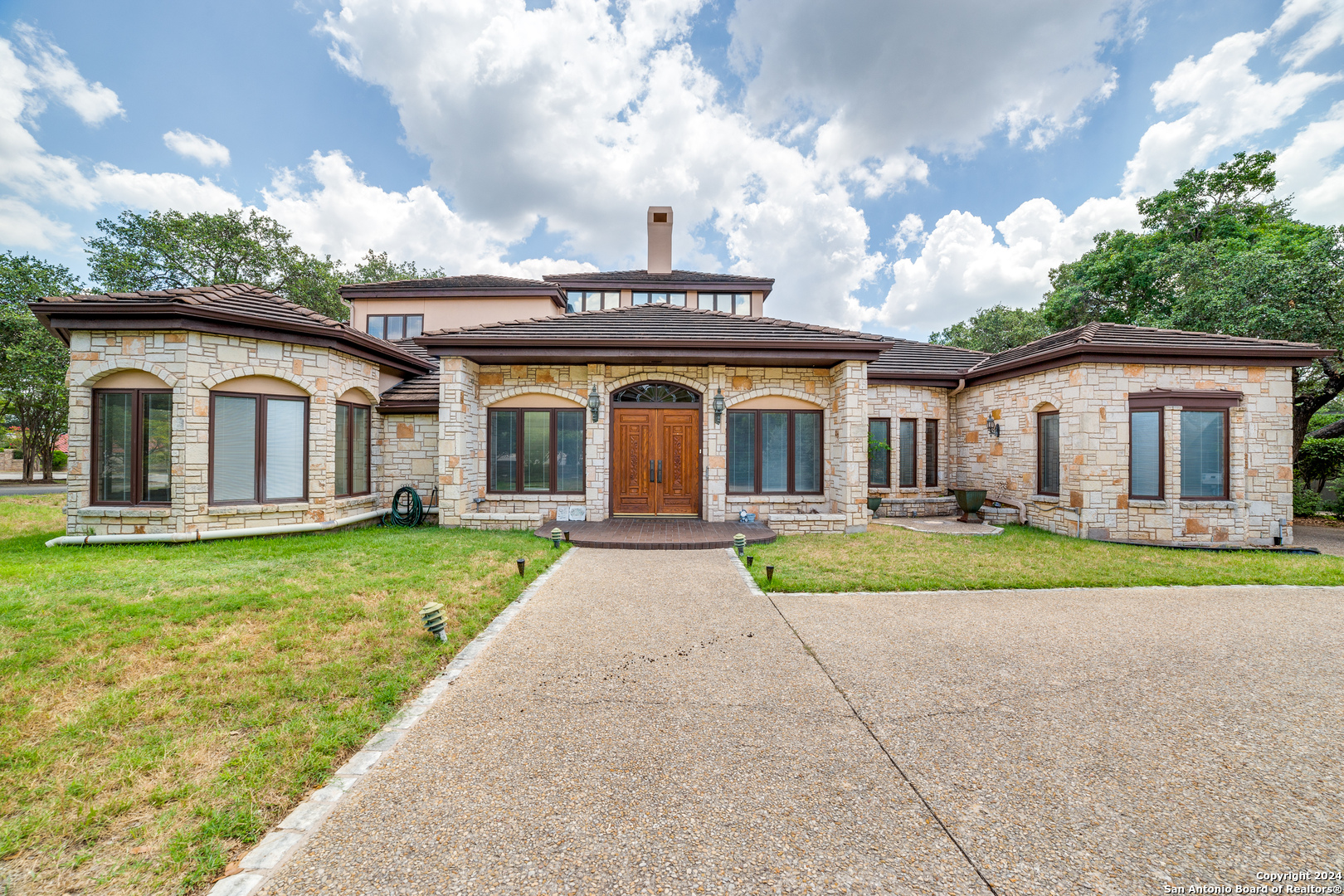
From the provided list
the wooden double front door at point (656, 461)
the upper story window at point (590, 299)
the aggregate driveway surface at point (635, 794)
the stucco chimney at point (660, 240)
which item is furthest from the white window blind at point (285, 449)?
the stucco chimney at point (660, 240)

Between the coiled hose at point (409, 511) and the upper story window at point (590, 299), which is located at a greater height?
the upper story window at point (590, 299)

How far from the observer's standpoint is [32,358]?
60.0ft

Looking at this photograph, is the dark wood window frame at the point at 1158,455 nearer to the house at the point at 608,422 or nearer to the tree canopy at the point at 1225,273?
the house at the point at 608,422

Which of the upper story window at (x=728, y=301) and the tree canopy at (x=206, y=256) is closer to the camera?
the upper story window at (x=728, y=301)

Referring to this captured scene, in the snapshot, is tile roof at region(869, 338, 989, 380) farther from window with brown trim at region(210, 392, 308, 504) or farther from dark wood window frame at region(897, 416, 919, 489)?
window with brown trim at region(210, 392, 308, 504)

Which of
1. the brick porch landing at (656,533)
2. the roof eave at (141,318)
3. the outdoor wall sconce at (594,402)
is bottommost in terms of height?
the brick porch landing at (656,533)

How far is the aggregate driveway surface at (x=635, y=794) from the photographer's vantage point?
1.90 m

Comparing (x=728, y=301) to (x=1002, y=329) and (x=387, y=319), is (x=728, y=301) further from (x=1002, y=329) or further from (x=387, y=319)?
(x=1002, y=329)

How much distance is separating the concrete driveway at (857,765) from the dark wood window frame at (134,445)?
827 centimetres

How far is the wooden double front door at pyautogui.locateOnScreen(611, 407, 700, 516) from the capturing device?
10.2 meters

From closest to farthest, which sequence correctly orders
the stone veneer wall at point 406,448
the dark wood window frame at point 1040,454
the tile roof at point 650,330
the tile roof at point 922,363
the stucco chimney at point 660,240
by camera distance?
the tile roof at point 650,330, the dark wood window frame at point 1040,454, the stone veneer wall at point 406,448, the tile roof at point 922,363, the stucco chimney at point 660,240

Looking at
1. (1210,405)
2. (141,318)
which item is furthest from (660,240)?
(1210,405)

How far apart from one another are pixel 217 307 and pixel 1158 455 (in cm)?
1727

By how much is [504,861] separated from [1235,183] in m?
28.8
